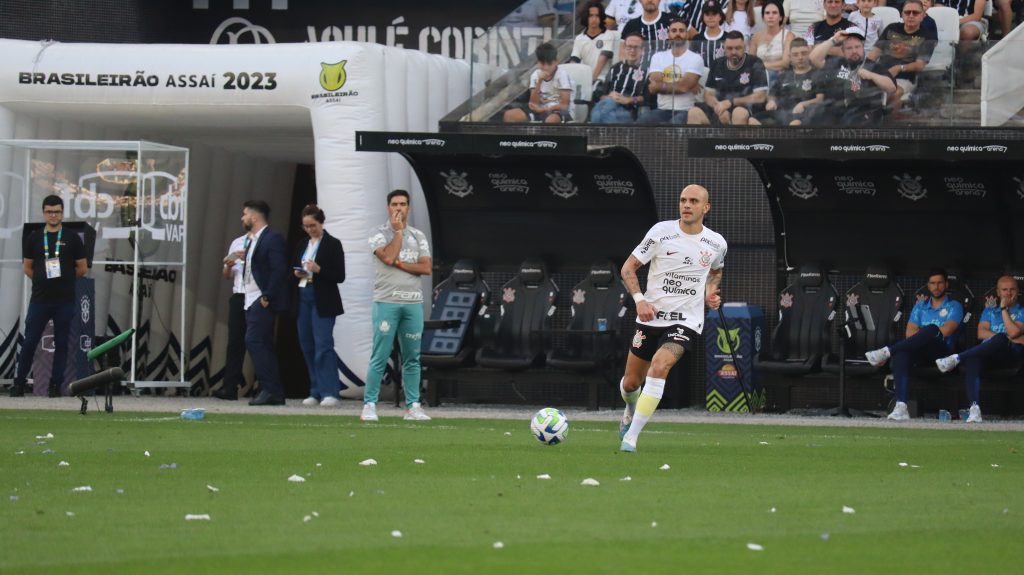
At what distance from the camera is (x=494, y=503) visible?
8.49 metres

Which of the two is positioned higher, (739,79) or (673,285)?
(739,79)

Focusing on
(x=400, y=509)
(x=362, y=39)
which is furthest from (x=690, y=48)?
(x=400, y=509)

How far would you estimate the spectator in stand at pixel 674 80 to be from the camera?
61.4 feet

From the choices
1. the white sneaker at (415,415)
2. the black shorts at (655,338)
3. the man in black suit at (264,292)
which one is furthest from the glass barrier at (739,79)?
the black shorts at (655,338)

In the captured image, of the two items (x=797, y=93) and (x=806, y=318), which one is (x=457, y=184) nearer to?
(x=797, y=93)

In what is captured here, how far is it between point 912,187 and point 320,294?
6744 millimetres

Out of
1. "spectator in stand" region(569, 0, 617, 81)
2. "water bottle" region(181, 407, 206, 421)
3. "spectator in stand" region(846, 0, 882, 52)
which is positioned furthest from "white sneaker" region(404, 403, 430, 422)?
"spectator in stand" region(846, 0, 882, 52)

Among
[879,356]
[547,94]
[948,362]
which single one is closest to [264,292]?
[547,94]

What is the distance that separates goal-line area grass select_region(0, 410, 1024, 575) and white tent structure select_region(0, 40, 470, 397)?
18.6 feet

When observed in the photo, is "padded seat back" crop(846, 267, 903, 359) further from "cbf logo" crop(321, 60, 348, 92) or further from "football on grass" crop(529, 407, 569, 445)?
"football on grass" crop(529, 407, 569, 445)

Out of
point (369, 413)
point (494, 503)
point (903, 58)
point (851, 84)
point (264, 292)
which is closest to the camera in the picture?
point (494, 503)

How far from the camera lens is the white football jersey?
1223cm

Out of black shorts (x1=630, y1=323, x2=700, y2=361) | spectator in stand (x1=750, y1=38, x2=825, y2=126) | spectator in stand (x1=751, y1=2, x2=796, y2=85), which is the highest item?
spectator in stand (x1=751, y1=2, x2=796, y2=85)

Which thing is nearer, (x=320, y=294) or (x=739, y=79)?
(x=320, y=294)
